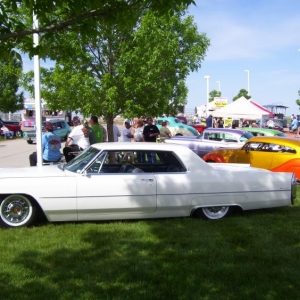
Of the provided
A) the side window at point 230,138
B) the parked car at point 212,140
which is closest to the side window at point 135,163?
the parked car at point 212,140

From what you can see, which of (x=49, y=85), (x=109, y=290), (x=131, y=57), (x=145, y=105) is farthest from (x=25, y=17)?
(x=109, y=290)

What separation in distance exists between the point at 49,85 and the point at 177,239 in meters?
5.97

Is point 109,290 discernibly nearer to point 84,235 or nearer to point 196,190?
point 84,235

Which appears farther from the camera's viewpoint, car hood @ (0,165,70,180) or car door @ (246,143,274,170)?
car door @ (246,143,274,170)

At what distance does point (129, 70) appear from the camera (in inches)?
396

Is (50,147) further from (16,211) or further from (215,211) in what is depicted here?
(215,211)

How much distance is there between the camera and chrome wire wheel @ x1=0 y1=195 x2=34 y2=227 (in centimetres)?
638

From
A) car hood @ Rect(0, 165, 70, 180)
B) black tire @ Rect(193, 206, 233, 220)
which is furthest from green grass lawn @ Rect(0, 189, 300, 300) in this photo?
car hood @ Rect(0, 165, 70, 180)

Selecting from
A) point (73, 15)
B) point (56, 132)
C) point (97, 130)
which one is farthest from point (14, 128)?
Result: point (73, 15)

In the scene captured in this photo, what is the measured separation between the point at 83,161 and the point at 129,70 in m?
3.83

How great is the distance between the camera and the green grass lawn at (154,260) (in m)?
4.23

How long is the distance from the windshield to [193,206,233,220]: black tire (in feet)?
5.94

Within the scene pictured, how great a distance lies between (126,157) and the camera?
7.27 m

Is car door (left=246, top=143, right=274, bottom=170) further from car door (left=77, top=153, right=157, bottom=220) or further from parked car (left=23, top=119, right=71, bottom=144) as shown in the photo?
parked car (left=23, top=119, right=71, bottom=144)
